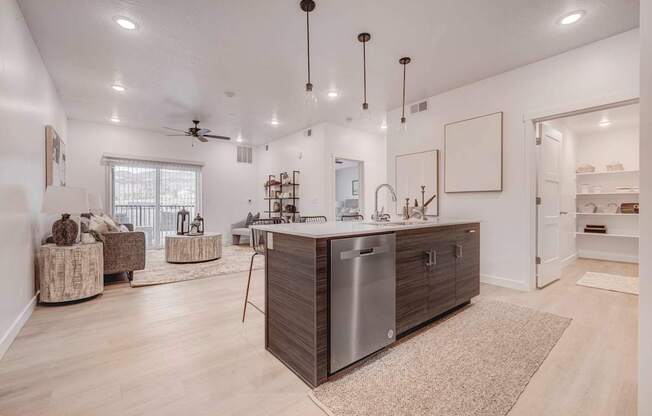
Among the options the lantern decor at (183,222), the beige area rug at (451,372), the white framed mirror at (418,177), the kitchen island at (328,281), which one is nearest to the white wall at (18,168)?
the kitchen island at (328,281)

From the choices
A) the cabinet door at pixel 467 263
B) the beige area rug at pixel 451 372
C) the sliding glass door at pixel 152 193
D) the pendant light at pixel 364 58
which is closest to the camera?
the beige area rug at pixel 451 372

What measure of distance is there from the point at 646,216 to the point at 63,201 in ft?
14.0

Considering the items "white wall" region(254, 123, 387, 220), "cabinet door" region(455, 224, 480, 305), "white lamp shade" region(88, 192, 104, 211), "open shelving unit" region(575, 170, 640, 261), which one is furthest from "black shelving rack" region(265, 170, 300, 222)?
"open shelving unit" region(575, 170, 640, 261)

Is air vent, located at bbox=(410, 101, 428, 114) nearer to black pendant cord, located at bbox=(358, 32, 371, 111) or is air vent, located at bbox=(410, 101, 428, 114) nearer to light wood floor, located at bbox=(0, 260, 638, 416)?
black pendant cord, located at bbox=(358, 32, 371, 111)

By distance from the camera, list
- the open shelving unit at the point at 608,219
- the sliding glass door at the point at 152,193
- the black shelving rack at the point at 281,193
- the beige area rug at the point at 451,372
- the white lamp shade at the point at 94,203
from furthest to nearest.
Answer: the black shelving rack at the point at 281,193
the sliding glass door at the point at 152,193
the open shelving unit at the point at 608,219
the white lamp shade at the point at 94,203
the beige area rug at the point at 451,372

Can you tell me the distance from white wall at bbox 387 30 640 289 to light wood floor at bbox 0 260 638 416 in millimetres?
773

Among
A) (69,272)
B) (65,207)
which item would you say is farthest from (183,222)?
(65,207)

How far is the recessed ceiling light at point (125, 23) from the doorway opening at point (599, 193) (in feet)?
17.2

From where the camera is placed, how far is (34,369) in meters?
1.80

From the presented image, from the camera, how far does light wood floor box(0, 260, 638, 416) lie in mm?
1480

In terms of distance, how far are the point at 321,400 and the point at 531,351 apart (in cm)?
158

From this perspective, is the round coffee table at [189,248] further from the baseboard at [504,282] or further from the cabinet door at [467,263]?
the baseboard at [504,282]

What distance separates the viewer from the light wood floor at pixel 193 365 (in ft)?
4.86

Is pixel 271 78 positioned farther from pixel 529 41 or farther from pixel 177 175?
pixel 177 175
